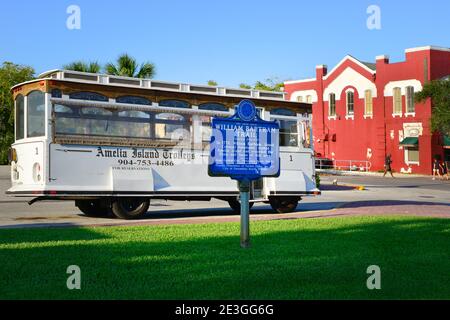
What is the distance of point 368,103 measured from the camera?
58.4 metres

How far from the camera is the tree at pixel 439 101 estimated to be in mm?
47562

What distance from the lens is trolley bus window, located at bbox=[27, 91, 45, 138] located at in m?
16.8

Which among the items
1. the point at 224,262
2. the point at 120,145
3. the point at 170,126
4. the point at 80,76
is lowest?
the point at 224,262

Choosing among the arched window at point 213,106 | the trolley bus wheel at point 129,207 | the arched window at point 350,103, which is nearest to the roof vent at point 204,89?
the arched window at point 213,106

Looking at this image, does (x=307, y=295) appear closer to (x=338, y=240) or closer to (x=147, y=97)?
(x=338, y=240)

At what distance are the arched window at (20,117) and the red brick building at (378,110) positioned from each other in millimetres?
39107

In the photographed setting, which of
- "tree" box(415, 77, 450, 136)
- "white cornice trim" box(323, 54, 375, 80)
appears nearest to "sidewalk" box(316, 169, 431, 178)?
"tree" box(415, 77, 450, 136)

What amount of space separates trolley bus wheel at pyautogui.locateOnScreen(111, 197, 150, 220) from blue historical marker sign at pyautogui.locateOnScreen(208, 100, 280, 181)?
21.8 feet

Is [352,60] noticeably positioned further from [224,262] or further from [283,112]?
[224,262]

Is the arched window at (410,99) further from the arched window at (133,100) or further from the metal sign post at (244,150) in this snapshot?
the metal sign post at (244,150)

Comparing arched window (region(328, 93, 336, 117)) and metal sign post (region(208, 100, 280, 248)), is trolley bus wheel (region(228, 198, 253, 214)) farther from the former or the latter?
arched window (region(328, 93, 336, 117))

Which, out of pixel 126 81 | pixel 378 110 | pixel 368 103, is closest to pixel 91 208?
pixel 126 81

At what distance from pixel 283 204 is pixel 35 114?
7.65m
